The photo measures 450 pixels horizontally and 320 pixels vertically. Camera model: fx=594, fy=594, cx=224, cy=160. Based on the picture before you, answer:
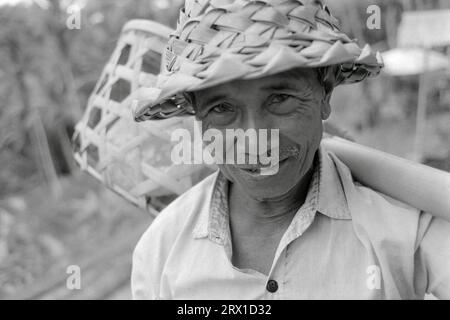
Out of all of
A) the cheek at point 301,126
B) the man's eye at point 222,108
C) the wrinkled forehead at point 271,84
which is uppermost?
the wrinkled forehead at point 271,84

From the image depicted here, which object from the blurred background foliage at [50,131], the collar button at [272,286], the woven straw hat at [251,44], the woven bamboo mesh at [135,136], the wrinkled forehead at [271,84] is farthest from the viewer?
the blurred background foliage at [50,131]

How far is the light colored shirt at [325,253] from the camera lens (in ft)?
3.98

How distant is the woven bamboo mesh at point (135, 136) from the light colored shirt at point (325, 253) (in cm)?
26

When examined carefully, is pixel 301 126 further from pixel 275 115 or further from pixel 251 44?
pixel 251 44

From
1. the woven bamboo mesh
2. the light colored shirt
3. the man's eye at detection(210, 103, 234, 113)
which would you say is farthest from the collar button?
the woven bamboo mesh

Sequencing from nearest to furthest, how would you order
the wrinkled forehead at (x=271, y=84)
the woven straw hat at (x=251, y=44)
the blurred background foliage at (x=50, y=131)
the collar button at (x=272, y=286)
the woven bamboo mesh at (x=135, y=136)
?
1. the woven straw hat at (x=251, y=44)
2. the wrinkled forehead at (x=271, y=84)
3. the collar button at (x=272, y=286)
4. the woven bamboo mesh at (x=135, y=136)
5. the blurred background foliage at (x=50, y=131)

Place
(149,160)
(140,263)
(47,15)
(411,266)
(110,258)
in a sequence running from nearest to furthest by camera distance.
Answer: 1. (411,266)
2. (140,263)
3. (149,160)
4. (110,258)
5. (47,15)

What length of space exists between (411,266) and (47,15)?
11.2ft

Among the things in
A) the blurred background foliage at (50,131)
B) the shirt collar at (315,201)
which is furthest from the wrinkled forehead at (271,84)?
the blurred background foliage at (50,131)

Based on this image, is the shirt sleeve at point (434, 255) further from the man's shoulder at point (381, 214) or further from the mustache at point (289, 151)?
the mustache at point (289, 151)

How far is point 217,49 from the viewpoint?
3.59ft

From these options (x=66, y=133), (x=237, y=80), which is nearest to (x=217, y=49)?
(x=237, y=80)

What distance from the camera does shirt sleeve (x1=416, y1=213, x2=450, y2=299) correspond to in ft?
3.90
